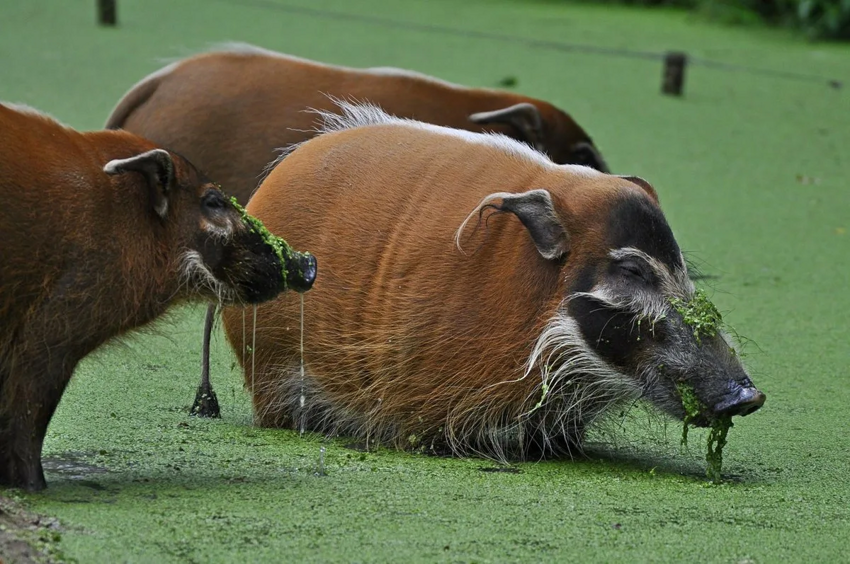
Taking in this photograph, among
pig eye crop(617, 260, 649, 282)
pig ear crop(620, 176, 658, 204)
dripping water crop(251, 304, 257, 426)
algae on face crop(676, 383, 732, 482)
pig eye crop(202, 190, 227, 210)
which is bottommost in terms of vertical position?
dripping water crop(251, 304, 257, 426)

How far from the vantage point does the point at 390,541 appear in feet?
9.29

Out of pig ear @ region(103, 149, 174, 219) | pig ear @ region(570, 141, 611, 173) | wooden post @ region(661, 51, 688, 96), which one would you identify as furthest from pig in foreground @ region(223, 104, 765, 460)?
wooden post @ region(661, 51, 688, 96)

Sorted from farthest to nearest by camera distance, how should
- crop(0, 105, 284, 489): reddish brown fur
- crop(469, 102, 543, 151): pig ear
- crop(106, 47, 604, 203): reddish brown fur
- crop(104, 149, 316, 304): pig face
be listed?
crop(469, 102, 543, 151): pig ear
crop(106, 47, 604, 203): reddish brown fur
crop(104, 149, 316, 304): pig face
crop(0, 105, 284, 489): reddish brown fur

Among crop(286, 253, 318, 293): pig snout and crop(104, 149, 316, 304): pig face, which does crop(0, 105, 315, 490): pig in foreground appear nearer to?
crop(104, 149, 316, 304): pig face

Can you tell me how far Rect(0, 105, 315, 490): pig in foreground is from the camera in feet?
9.86

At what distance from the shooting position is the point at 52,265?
3021mm

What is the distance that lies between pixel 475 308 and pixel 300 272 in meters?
0.47

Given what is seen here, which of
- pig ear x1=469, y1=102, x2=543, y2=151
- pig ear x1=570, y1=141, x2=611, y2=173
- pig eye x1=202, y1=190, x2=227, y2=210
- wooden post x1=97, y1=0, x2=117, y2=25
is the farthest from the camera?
wooden post x1=97, y1=0, x2=117, y2=25

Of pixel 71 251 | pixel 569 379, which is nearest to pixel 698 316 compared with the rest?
pixel 569 379

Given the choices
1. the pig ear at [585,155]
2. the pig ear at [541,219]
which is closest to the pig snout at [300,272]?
the pig ear at [541,219]

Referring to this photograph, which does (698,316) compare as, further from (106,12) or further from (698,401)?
(106,12)

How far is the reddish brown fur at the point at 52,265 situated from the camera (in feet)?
9.84

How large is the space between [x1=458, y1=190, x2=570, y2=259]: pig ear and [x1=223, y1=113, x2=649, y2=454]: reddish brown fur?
0.04 metres

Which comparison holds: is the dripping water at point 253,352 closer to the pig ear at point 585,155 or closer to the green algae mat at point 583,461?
the green algae mat at point 583,461
